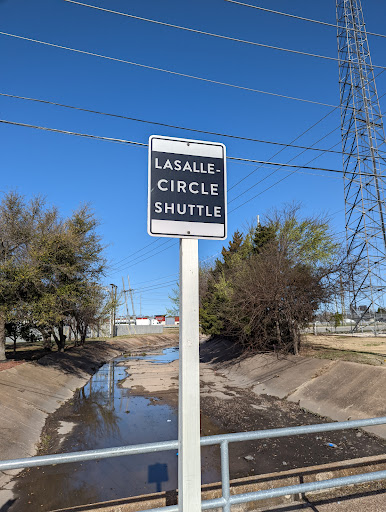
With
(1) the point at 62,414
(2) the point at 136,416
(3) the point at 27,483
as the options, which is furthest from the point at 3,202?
(3) the point at 27,483

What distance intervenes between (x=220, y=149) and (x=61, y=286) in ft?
59.6

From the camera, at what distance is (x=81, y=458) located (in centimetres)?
246

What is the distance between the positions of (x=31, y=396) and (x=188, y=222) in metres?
15.0

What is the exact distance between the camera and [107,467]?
347 inches

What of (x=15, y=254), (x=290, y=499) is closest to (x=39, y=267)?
(x=15, y=254)

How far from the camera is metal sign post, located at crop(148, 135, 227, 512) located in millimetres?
2568

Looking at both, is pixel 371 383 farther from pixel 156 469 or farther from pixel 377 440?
pixel 156 469

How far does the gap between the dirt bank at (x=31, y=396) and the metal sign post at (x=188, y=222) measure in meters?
6.56

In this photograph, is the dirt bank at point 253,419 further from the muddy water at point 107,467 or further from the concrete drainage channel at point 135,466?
the muddy water at point 107,467

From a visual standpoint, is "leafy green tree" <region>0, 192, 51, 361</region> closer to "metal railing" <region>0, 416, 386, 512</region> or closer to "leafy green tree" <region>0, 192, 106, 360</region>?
"leafy green tree" <region>0, 192, 106, 360</region>

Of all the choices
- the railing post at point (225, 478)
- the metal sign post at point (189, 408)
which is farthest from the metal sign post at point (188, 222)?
the railing post at point (225, 478)

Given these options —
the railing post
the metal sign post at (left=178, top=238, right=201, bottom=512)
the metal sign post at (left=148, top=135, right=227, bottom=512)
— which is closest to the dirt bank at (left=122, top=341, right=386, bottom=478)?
the railing post

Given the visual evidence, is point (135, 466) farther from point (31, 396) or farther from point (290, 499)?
point (31, 396)

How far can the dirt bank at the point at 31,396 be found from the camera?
10.0m
